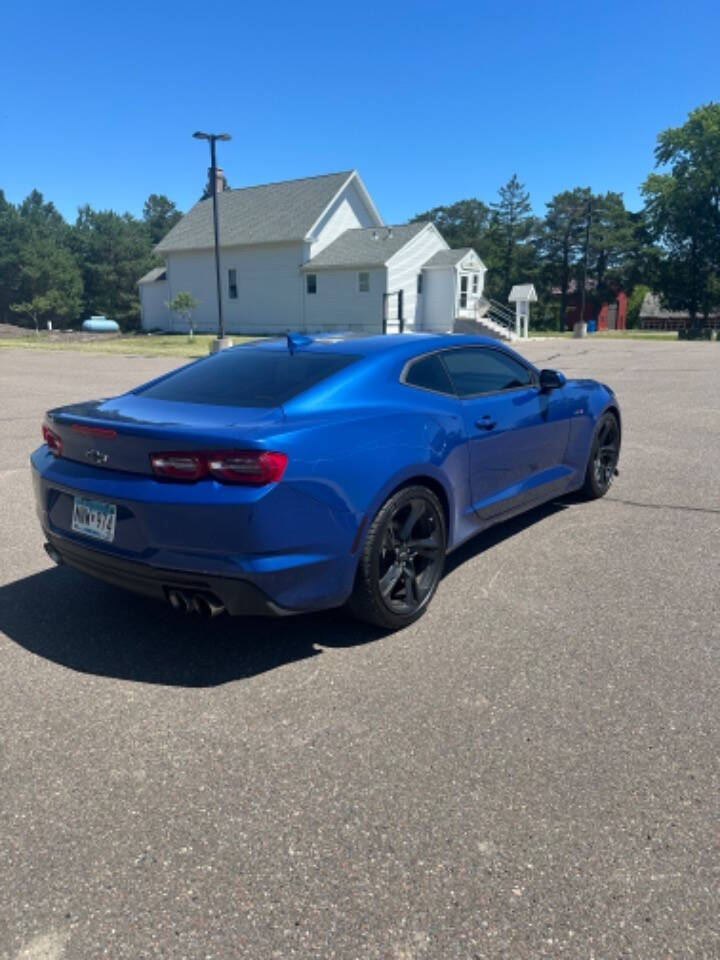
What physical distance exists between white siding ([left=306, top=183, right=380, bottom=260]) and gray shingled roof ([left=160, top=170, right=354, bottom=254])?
704mm

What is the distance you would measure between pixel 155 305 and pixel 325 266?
17203 millimetres

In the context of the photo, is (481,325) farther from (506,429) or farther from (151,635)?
(151,635)

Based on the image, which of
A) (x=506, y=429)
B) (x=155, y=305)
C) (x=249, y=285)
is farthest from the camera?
(x=155, y=305)

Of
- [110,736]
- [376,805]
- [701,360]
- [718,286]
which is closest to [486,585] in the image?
[376,805]

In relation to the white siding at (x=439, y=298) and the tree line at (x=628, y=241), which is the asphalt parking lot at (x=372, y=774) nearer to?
the white siding at (x=439, y=298)

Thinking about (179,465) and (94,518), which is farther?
(94,518)

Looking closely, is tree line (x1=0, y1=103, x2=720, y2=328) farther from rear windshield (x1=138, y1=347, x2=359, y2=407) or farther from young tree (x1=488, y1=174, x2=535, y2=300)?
rear windshield (x1=138, y1=347, x2=359, y2=407)

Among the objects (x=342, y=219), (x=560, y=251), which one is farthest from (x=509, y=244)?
(x=342, y=219)

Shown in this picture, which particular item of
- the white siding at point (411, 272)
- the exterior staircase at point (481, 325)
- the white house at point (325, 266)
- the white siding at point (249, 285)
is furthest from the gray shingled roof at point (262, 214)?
the exterior staircase at point (481, 325)

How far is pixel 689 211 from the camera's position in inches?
2213

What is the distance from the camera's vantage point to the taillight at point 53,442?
3605mm

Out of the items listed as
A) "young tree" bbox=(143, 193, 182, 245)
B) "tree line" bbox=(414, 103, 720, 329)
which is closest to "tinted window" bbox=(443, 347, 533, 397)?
"tree line" bbox=(414, 103, 720, 329)

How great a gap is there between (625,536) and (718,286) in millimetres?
59702

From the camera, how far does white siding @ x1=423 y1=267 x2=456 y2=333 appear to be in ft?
123
